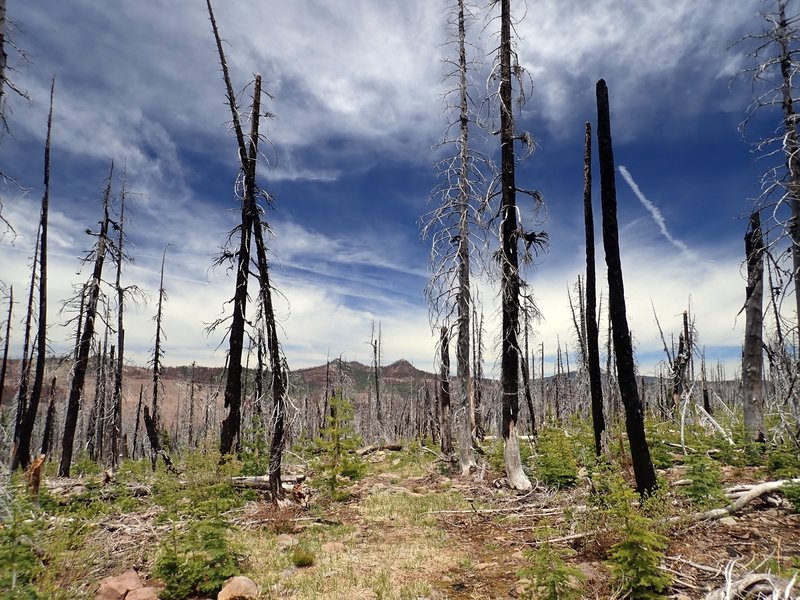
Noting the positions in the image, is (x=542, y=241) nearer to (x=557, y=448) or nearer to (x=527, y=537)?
(x=557, y=448)

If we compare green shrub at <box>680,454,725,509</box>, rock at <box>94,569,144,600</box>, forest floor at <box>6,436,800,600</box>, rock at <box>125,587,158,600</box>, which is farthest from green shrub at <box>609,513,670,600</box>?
rock at <box>94,569,144,600</box>

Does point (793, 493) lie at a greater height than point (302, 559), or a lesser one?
greater

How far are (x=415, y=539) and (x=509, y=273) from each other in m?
7.18

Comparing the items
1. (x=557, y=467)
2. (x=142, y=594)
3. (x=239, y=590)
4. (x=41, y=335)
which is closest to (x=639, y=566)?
(x=239, y=590)

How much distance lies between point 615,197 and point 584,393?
71.2 ft

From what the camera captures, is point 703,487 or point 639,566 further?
point 703,487

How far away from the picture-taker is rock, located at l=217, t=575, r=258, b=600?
5441 mm

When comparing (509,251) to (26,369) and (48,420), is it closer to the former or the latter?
(26,369)

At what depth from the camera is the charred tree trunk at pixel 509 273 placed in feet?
38.2

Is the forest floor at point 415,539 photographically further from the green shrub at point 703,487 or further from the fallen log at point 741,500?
the green shrub at point 703,487

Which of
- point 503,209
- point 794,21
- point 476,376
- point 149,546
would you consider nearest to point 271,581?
point 149,546

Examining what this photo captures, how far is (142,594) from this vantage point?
5.32 m

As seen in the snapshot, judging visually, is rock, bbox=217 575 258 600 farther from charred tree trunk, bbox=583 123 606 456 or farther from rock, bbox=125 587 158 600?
charred tree trunk, bbox=583 123 606 456

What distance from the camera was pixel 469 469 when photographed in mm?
14250
